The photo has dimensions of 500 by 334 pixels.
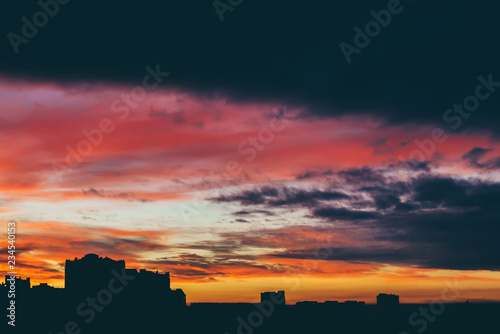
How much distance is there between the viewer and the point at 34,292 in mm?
165125

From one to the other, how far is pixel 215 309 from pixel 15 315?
234ft

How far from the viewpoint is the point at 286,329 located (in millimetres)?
198375

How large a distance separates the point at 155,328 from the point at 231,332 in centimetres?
2767

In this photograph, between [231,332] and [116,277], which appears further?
[231,332]

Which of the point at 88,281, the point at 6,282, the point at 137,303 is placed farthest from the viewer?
the point at 137,303

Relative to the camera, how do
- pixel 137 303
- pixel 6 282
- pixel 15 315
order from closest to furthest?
pixel 15 315 → pixel 6 282 → pixel 137 303

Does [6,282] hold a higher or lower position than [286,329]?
higher

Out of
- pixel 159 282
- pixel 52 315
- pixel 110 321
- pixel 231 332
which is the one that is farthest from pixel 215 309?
pixel 52 315

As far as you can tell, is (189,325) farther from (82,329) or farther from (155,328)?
(82,329)

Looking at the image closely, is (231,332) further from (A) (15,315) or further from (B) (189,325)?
(A) (15,315)

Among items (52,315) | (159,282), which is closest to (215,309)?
(159,282)

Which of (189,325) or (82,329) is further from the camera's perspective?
(189,325)

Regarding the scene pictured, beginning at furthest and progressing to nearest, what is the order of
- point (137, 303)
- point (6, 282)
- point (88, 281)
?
point (137, 303) → point (88, 281) → point (6, 282)

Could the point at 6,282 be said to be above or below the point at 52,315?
above
